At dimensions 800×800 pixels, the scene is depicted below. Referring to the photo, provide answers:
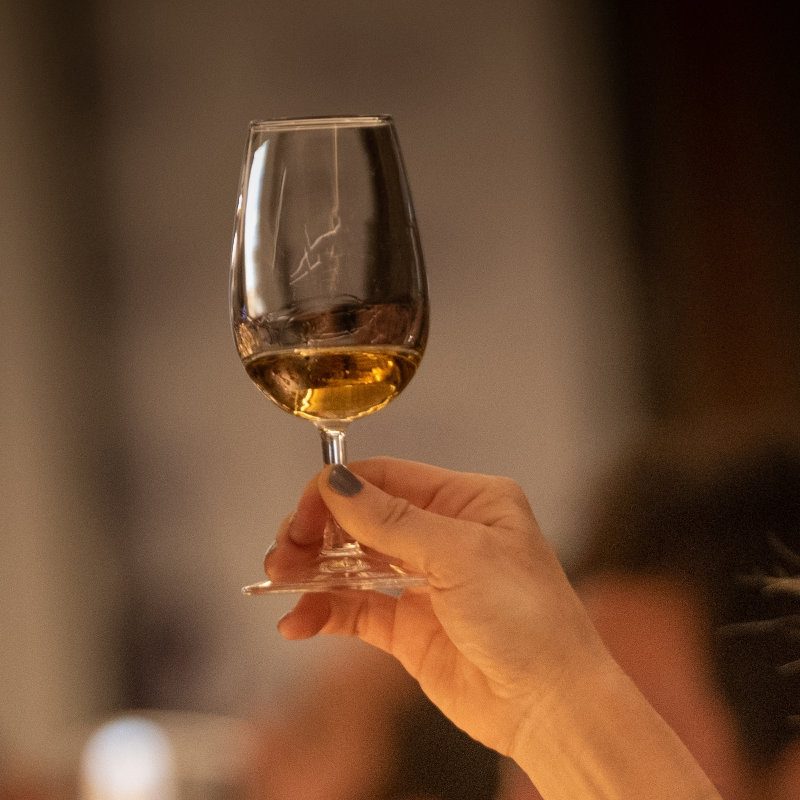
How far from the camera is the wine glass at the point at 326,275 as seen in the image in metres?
0.79

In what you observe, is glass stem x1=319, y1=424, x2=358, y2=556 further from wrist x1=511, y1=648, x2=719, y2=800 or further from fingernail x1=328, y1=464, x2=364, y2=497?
wrist x1=511, y1=648, x2=719, y2=800

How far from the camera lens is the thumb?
2.61 ft

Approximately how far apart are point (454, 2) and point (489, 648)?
1.02 meters

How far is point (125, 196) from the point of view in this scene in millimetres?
1749

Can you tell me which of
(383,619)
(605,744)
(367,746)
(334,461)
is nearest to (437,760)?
(367,746)

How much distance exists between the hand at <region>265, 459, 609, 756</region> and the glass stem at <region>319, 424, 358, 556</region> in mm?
24

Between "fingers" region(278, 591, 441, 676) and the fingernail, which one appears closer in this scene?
the fingernail

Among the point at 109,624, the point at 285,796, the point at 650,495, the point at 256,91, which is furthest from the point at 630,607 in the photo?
the point at 256,91

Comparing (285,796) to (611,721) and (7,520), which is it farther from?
(611,721)

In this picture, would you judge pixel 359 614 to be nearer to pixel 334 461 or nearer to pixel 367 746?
pixel 334 461

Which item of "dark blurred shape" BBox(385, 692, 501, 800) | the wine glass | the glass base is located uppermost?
the wine glass

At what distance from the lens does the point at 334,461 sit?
2.85ft

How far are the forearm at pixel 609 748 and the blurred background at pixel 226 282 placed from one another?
78 cm

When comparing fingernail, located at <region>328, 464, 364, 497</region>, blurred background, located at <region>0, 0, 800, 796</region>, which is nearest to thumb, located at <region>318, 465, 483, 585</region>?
fingernail, located at <region>328, 464, 364, 497</region>
